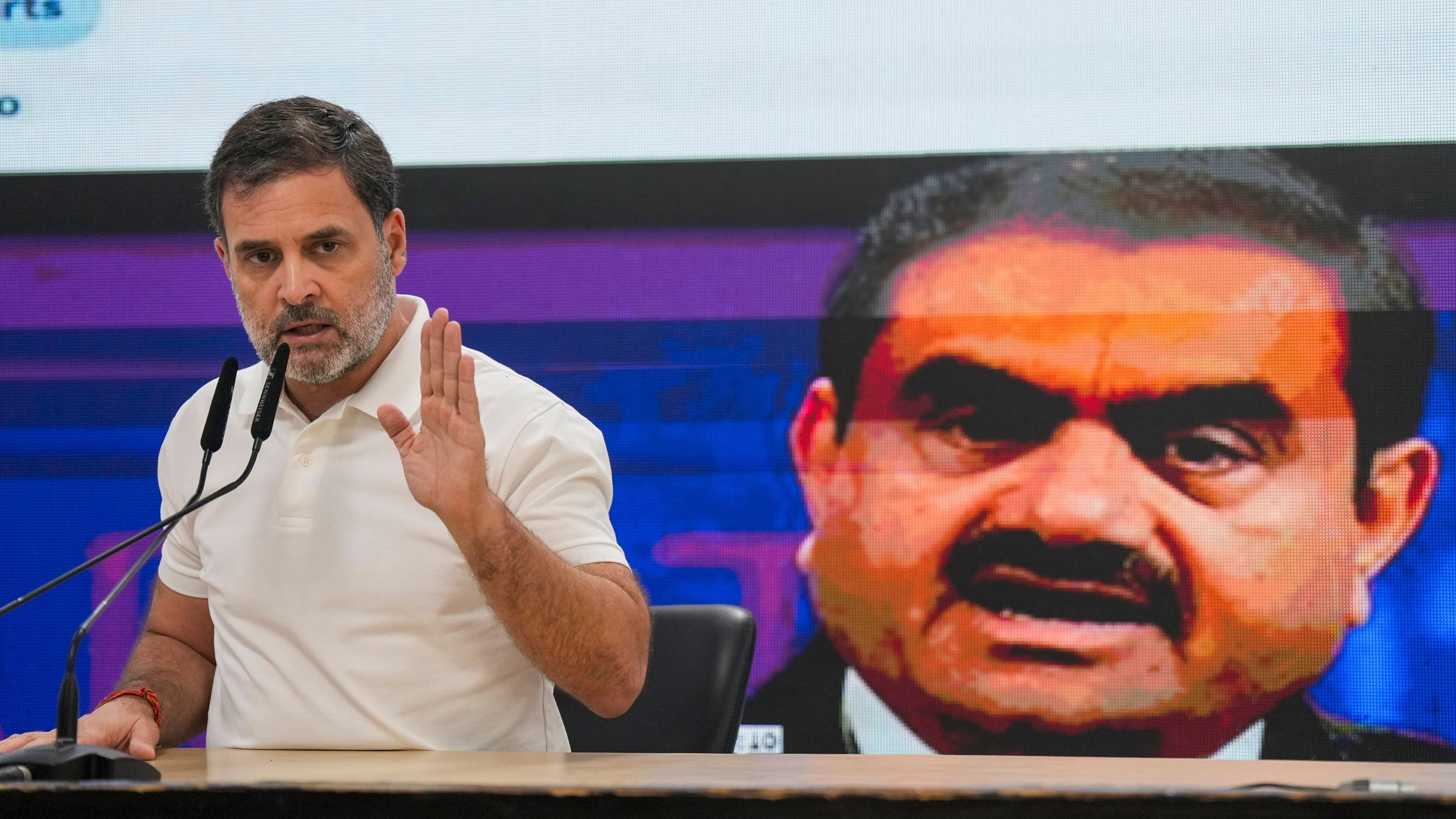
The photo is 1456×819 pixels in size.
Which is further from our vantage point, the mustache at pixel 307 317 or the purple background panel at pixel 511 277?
the purple background panel at pixel 511 277

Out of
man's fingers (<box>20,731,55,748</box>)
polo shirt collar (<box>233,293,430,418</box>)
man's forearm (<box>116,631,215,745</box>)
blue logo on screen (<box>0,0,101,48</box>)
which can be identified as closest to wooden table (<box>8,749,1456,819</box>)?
man's fingers (<box>20,731,55,748</box>)

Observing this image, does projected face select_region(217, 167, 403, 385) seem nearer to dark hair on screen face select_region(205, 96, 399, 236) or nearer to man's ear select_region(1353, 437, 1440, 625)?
dark hair on screen face select_region(205, 96, 399, 236)

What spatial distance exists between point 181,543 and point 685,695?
0.69 meters

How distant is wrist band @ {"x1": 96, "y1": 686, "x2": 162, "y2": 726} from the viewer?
1.45m

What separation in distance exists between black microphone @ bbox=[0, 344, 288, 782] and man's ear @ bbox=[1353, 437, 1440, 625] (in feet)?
6.32

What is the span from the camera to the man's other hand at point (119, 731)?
51.0 inches

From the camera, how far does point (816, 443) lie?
246cm

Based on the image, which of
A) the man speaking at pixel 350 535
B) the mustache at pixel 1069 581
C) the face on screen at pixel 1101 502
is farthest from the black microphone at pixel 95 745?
the mustache at pixel 1069 581

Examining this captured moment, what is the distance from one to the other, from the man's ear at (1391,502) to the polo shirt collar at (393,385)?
5.72 ft

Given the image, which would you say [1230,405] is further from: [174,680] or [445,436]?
[174,680]

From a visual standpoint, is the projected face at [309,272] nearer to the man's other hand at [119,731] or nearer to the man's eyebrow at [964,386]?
the man's other hand at [119,731]

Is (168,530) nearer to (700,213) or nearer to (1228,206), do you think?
(700,213)

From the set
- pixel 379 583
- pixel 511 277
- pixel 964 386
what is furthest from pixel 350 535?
pixel 964 386

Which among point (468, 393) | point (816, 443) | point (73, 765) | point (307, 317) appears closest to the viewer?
point (73, 765)
